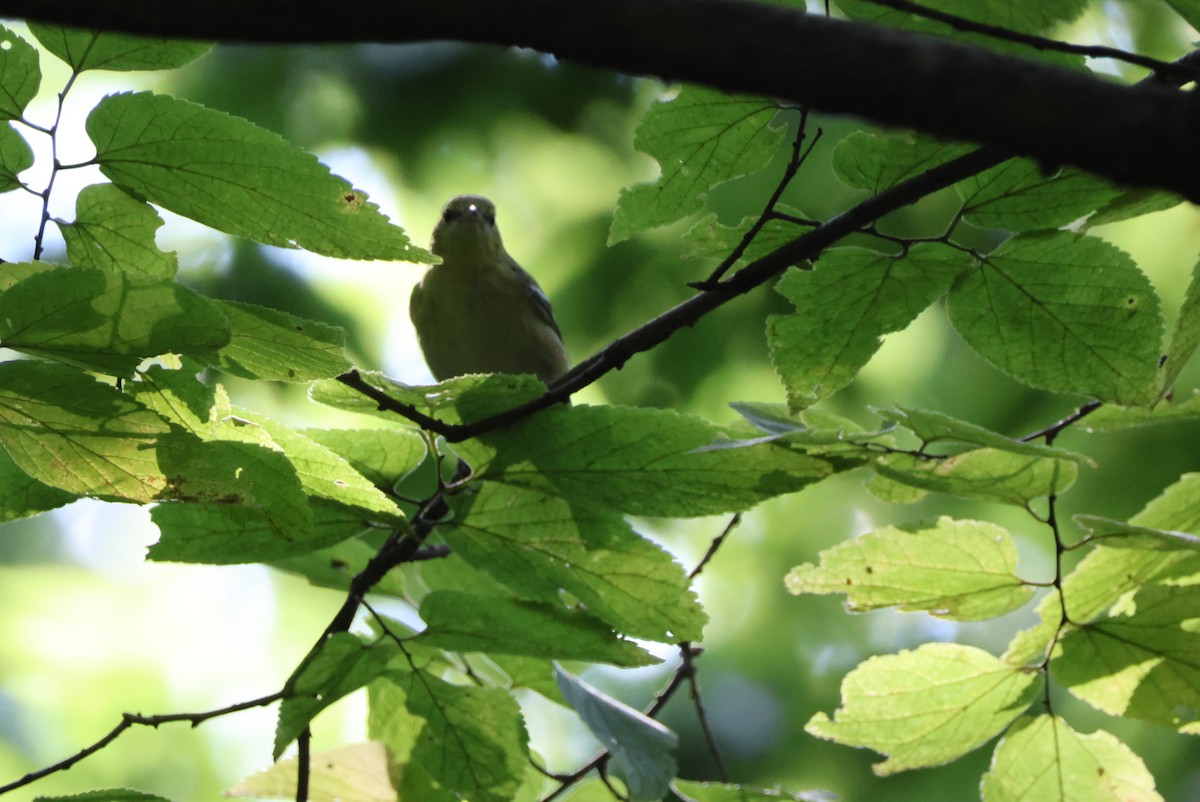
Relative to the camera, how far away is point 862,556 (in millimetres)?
2004

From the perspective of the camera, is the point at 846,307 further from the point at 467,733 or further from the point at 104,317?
the point at 104,317

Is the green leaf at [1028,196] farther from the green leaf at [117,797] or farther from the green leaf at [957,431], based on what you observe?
the green leaf at [117,797]

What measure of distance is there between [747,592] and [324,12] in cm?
506

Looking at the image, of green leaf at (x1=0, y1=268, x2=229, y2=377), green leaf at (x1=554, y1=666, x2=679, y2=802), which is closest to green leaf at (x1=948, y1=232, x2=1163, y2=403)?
green leaf at (x1=554, y1=666, x2=679, y2=802)

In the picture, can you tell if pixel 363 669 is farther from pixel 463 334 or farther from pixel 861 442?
pixel 463 334

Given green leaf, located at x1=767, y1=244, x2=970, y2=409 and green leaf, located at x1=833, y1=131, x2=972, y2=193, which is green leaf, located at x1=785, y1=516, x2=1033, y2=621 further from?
green leaf, located at x1=833, y1=131, x2=972, y2=193

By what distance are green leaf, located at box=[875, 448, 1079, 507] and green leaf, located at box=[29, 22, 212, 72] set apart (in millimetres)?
1134

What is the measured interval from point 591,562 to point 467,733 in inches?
17.5

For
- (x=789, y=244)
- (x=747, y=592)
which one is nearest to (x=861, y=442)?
(x=789, y=244)

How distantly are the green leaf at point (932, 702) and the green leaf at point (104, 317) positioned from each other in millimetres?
1316

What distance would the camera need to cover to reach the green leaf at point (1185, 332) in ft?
5.30

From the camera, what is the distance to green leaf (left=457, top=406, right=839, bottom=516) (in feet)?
5.40

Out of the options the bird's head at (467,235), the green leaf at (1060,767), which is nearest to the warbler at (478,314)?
the bird's head at (467,235)

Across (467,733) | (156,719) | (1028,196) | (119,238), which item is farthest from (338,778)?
(1028,196)
